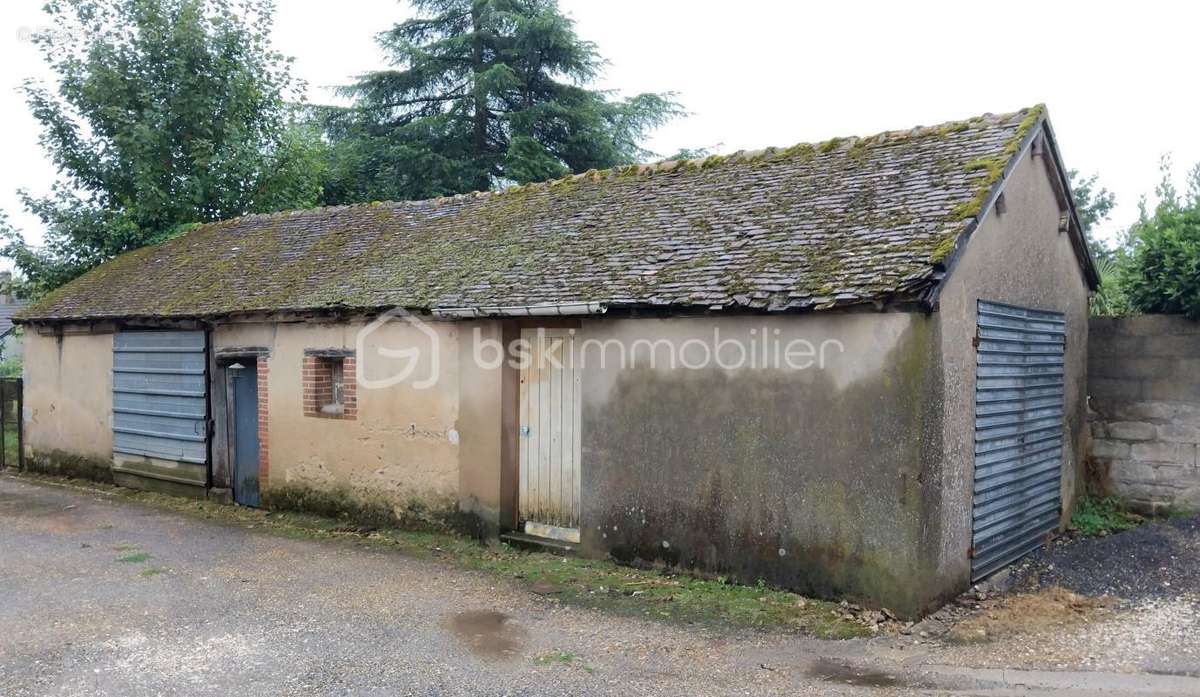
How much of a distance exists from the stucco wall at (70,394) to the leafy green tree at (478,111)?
10424mm

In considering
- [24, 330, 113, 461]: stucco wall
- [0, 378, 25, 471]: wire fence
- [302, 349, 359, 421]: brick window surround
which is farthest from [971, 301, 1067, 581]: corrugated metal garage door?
[0, 378, 25, 471]: wire fence

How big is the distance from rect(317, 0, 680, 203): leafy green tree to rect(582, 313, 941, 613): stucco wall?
16.1m

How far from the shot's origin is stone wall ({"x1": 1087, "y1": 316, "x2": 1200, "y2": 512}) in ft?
30.3

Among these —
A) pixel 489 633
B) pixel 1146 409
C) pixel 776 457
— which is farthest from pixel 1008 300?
pixel 489 633

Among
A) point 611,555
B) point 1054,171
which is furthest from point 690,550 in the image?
point 1054,171

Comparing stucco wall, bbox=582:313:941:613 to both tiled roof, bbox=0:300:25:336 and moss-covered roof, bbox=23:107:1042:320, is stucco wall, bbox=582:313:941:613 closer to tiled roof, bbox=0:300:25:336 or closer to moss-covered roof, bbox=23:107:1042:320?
moss-covered roof, bbox=23:107:1042:320

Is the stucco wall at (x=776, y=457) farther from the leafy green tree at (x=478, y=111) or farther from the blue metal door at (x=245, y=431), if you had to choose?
the leafy green tree at (x=478, y=111)

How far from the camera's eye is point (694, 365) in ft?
25.7

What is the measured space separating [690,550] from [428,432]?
3.49m

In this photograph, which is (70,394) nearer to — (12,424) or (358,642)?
(12,424)

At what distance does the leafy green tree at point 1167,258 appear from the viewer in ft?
29.8

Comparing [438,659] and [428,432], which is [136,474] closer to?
[428,432]

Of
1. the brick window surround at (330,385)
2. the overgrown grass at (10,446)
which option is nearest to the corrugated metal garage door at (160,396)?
the brick window surround at (330,385)

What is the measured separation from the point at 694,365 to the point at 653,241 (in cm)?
179
